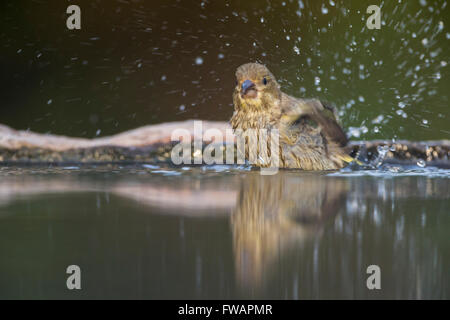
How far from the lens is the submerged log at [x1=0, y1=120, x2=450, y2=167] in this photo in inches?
164

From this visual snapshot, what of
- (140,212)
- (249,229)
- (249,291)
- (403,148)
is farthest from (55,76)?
(249,291)

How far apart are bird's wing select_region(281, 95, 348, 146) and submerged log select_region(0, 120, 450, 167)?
1.45ft

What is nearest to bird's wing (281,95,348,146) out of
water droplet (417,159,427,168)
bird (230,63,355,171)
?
bird (230,63,355,171)

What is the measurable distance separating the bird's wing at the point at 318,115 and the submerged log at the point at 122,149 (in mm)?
442

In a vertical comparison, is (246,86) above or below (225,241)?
above

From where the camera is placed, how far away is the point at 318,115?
358 cm

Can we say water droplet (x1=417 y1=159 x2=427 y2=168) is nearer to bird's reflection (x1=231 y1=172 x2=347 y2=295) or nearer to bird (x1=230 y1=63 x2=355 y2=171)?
bird (x1=230 y1=63 x2=355 y2=171)

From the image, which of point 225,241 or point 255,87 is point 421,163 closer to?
point 255,87

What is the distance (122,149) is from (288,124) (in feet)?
5.30

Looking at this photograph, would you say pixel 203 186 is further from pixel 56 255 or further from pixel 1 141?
pixel 1 141

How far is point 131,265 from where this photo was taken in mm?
1107

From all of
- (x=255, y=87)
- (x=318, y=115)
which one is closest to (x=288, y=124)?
(x=318, y=115)

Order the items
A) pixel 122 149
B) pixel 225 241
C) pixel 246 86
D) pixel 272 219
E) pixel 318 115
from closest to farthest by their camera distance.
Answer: pixel 225 241, pixel 272 219, pixel 246 86, pixel 318 115, pixel 122 149

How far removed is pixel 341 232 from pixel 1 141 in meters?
3.85
